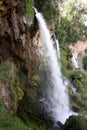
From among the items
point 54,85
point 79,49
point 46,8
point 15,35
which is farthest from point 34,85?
point 79,49

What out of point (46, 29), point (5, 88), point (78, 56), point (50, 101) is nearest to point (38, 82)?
point (50, 101)

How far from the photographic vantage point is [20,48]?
1834cm

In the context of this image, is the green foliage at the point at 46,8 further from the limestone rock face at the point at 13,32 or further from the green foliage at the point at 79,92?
the limestone rock face at the point at 13,32

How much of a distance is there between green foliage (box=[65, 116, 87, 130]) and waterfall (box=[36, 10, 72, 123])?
325 cm

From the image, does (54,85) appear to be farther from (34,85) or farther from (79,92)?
(79,92)

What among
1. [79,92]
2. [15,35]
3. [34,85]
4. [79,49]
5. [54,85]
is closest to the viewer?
[15,35]

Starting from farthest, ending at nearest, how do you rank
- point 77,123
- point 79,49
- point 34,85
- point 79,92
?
1. point 79,49
2. point 79,92
3. point 34,85
4. point 77,123

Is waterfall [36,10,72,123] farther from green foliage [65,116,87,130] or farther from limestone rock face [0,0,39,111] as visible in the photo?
green foliage [65,116,87,130]

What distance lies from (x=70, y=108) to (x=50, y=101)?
246 centimetres

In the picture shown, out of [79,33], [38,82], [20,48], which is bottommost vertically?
[38,82]

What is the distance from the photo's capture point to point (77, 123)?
55.0 feet

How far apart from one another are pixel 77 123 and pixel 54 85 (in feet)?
23.6

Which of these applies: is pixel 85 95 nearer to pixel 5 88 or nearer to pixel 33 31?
pixel 33 31

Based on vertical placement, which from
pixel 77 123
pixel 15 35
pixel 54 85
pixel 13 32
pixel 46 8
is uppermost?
pixel 46 8
